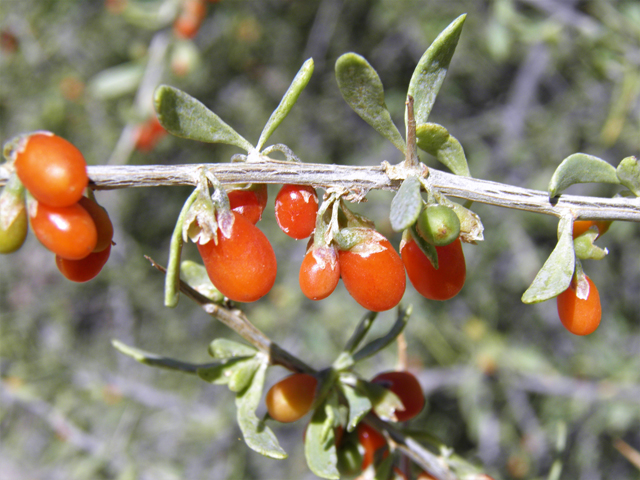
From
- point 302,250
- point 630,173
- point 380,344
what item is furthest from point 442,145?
point 302,250

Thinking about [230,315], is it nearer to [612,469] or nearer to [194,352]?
[612,469]

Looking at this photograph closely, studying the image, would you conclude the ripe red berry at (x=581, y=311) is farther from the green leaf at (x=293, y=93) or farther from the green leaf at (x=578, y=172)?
the green leaf at (x=293, y=93)

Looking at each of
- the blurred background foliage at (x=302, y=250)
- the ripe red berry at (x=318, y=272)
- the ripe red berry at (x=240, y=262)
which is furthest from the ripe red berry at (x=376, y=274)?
the blurred background foliage at (x=302, y=250)

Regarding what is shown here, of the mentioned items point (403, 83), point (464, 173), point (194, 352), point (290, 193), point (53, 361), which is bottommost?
point (194, 352)

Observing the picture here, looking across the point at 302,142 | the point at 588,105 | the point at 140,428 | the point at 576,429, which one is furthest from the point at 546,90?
the point at 140,428

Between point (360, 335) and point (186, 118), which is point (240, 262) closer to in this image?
point (186, 118)

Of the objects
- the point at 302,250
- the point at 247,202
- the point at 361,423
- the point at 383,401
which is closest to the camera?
the point at 247,202
